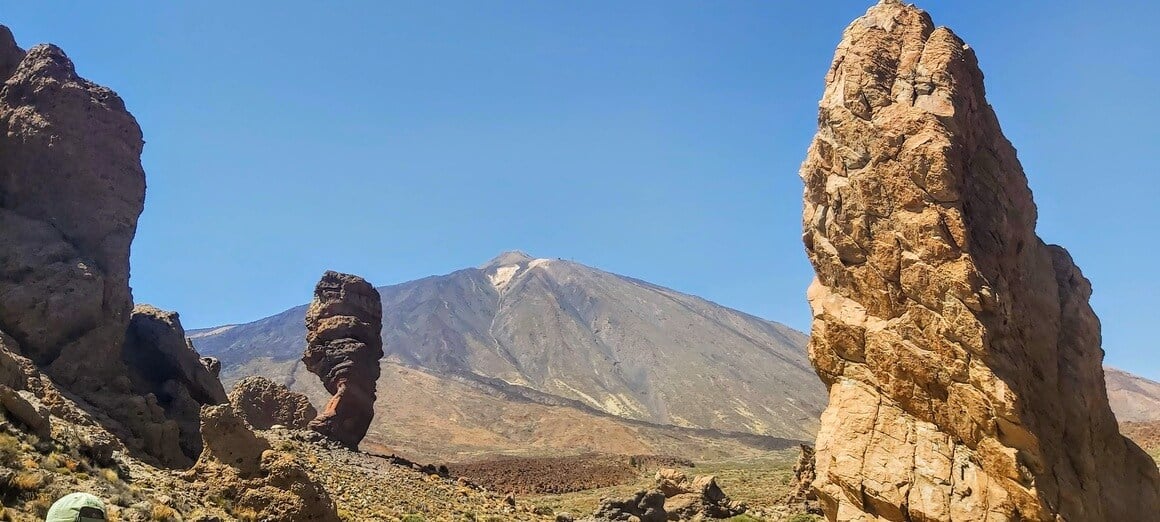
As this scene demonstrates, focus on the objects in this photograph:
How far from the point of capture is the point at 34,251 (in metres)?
25.1

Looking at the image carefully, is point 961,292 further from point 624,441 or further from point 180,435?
point 624,441

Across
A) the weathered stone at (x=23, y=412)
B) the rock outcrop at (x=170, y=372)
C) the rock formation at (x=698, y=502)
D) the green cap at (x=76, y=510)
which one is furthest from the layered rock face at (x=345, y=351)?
the green cap at (x=76, y=510)

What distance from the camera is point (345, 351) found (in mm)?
40906

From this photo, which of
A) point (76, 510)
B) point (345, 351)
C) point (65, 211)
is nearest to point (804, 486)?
point (345, 351)

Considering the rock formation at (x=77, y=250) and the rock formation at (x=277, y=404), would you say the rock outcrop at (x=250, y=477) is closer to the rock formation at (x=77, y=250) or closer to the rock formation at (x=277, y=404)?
the rock formation at (x=77, y=250)

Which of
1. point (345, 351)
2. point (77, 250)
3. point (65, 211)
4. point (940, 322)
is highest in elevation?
point (65, 211)

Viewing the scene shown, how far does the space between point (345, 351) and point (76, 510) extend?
35314mm

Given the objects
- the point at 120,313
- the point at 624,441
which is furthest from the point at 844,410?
the point at 624,441

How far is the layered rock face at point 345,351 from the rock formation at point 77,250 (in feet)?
30.2

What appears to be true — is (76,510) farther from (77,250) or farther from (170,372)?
(170,372)

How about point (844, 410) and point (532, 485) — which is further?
point (532, 485)

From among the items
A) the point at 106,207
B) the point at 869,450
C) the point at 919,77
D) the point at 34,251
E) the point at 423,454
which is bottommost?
the point at 423,454

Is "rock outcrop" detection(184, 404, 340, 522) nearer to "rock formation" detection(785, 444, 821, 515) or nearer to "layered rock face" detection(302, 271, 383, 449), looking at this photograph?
"layered rock face" detection(302, 271, 383, 449)

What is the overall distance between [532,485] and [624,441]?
53903mm
